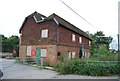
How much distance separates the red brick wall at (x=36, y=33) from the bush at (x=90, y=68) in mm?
4699

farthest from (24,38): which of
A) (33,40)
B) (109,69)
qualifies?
(109,69)

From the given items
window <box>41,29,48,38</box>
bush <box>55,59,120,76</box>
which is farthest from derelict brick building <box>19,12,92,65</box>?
bush <box>55,59,120,76</box>

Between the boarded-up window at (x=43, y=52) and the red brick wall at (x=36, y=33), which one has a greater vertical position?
the red brick wall at (x=36, y=33)

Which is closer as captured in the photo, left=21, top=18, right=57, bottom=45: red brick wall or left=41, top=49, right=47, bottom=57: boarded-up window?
left=21, top=18, right=57, bottom=45: red brick wall

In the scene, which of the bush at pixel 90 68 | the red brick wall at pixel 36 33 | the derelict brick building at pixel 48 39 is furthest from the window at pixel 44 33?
the bush at pixel 90 68

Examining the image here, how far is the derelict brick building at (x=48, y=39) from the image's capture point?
12281 mm

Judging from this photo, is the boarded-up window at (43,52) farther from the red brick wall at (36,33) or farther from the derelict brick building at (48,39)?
the red brick wall at (36,33)

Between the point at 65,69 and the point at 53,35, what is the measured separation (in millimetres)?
5485

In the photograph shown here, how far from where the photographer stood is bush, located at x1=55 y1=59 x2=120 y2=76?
24.9ft

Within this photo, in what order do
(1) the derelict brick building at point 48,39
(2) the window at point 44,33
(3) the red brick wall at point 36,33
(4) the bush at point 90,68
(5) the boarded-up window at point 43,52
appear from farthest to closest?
(2) the window at point 44,33 < (5) the boarded-up window at point 43,52 < (3) the red brick wall at point 36,33 < (1) the derelict brick building at point 48,39 < (4) the bush at point 90,68

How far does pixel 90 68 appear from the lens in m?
7.71

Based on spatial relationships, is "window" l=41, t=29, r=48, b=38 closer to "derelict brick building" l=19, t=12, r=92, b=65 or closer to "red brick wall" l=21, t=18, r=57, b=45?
"derelict brick building" l=19, t=12, r=92, b=65

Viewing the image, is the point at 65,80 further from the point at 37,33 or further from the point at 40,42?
the point at 37,33

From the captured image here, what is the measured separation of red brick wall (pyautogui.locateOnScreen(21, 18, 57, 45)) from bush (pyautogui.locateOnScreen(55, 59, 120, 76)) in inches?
185
